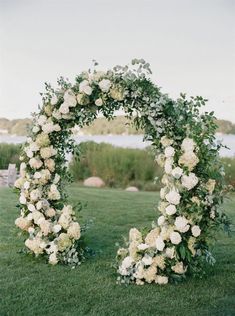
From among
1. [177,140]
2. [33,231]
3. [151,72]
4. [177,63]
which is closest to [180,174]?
[177,140]

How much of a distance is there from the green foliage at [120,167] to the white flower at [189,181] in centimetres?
1186

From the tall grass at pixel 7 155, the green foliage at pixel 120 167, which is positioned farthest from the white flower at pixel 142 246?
the tall grass at pixel 7 155

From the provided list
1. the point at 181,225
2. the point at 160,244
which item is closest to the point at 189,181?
the point at 181,225

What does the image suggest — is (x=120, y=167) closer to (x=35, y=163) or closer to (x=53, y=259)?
(x=35, y=163)

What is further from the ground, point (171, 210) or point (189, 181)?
point (189, 181)

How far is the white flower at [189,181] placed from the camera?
532cm

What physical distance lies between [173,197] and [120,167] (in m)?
12.5

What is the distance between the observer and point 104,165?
58.8ft

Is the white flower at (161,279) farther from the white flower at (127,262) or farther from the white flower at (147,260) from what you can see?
the white flower at (127,262)

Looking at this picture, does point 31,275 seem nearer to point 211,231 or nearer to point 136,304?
point 136,304

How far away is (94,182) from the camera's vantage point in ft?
57.5

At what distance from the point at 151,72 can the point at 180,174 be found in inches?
43.4

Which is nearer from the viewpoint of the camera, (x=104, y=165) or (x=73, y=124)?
(x=73, y=124)

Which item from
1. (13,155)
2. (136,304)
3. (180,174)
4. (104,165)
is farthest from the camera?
(13,155)
